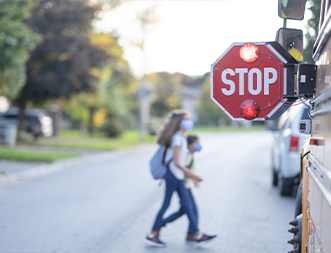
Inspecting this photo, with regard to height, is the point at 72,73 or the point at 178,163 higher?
the point at 72,73

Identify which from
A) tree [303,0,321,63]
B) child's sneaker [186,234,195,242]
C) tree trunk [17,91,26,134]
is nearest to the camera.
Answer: child's sneaker [186,234,195,242]

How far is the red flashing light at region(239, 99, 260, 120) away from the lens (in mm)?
3426

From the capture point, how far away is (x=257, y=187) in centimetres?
980

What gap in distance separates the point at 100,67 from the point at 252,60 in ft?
66.3

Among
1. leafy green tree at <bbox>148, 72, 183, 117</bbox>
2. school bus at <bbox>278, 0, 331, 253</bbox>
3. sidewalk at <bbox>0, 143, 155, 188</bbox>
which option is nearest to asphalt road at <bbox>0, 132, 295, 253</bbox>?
sidewalk at <bbox>0, 143, 155, 188</bbox>

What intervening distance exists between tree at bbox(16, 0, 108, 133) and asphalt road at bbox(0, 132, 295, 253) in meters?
10.5

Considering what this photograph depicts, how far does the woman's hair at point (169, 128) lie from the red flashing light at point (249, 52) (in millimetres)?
2089

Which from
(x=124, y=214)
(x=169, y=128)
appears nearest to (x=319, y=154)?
(x=169, y=128)

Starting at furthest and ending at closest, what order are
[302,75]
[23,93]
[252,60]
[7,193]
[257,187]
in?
[23,93]
[257,187]
[7,193]
[252,60]
[302,75]

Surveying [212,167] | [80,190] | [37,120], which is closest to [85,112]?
[37,120]

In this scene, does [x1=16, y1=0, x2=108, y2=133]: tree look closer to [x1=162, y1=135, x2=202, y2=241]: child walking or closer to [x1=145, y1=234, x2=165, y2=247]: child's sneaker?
[x1=162, y1=135, x2=202, y2=241]: child walking

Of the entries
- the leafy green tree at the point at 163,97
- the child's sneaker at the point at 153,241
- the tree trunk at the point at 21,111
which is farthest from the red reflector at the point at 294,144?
the leafy green tree at the point at 163,97

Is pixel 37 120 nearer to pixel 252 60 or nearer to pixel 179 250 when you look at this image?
pixel 179 250

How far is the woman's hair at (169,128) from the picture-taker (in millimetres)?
5398
